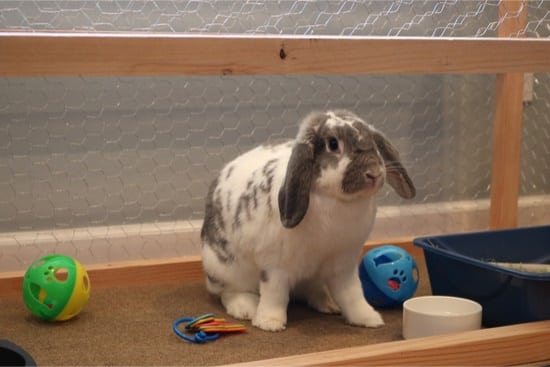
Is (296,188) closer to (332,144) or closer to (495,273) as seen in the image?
(332,144)

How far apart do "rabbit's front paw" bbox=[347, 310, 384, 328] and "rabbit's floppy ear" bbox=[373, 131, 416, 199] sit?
242 millimetres

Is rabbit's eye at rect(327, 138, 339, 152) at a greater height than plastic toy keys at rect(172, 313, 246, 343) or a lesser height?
greater

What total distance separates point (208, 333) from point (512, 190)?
1028mm

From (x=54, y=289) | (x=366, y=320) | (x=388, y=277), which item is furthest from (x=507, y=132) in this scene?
(x=54, y=289)

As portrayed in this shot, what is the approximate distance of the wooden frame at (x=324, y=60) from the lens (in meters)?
1.22

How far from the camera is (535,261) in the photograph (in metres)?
1.68

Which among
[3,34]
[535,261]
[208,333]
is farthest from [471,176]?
[3,34]

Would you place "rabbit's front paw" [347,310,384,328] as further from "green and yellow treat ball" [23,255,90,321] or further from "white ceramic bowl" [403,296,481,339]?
"green and yellow treat ball" [23,255,90,321]

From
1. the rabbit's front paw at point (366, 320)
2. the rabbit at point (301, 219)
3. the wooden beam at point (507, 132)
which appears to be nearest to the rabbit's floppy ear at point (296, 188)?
the rabbit at point (301, 219)

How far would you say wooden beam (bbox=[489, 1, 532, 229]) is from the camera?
2016mm

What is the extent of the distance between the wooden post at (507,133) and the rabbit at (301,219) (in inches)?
27.1

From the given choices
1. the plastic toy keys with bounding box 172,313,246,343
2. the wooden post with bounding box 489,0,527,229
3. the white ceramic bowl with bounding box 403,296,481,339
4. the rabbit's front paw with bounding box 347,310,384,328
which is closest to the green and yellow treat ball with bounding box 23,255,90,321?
the plastic toy keys with bounding box 172,313,246,343

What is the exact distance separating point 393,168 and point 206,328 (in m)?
0.46

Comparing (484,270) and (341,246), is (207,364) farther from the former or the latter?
(484,270)
